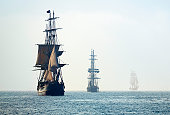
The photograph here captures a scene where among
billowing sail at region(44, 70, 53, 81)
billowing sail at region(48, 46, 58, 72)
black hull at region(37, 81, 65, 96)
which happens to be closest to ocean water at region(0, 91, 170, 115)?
black hull at region(37, 81, 65, 96)

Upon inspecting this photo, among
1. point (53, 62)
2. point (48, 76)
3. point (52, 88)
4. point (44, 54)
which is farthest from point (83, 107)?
point (44, 54)

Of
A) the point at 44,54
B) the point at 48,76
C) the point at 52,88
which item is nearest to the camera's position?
the point at 52,88

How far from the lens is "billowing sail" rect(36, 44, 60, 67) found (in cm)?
14238

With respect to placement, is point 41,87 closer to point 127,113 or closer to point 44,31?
point 44,31

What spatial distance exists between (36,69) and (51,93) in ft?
47.7

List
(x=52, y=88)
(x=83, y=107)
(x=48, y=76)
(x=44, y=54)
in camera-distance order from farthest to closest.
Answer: (x=44, y=54)
(x=48, y=76)
(x=52, y=88)
(x=83, y=107)

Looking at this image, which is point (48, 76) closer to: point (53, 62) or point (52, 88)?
point (53, 62)

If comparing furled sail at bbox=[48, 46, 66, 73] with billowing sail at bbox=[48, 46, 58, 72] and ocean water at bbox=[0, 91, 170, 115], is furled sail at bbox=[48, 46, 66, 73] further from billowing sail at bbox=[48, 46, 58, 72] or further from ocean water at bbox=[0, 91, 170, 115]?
ocean water at bbox=[0, 91, 170, 115]

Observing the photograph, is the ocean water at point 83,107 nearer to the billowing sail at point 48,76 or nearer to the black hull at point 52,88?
the black hull at point 52,88

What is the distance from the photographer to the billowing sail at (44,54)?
142 m

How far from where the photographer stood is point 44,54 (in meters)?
143

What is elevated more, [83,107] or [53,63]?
[53,63]

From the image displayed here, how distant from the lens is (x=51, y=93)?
132625 mm

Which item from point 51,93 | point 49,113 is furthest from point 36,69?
point 49,113
